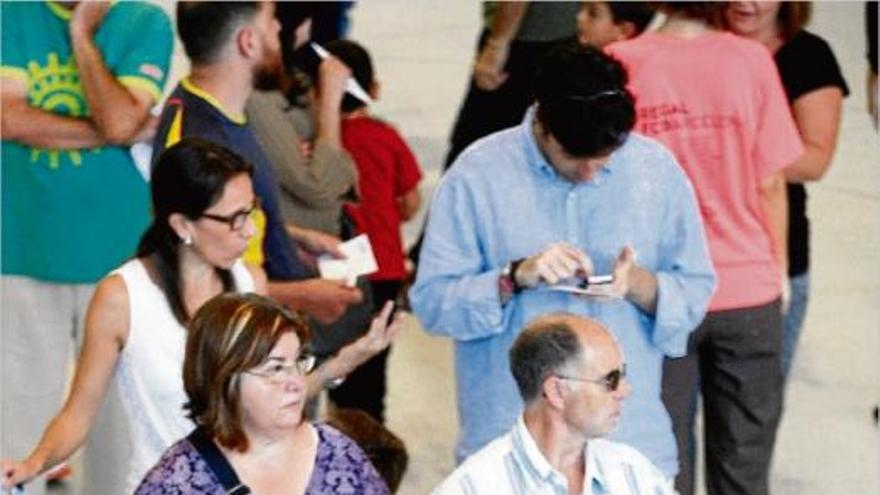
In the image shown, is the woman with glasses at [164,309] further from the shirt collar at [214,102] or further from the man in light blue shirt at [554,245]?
the shirt collar at [214,102]

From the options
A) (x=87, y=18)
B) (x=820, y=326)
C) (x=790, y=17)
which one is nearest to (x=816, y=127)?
(x=790, y=17)

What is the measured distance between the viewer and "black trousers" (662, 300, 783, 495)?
215 inches

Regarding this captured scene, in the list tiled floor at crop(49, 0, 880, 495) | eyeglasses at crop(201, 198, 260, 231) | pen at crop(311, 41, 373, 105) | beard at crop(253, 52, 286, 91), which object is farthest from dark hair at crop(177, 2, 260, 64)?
tiled floor at crop(49, 0, 880, 495)

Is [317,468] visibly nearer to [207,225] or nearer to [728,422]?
[207,225]

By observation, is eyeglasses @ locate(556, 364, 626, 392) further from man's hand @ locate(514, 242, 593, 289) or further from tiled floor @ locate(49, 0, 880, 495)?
tiled floor @ locate(49, 0, 880, 495)

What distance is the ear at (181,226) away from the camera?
4.78 metres

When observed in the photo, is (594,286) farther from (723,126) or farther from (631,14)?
(631,14)

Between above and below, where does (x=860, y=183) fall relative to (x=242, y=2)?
below

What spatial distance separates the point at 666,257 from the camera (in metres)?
4.94

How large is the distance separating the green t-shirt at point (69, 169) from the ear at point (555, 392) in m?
2.19

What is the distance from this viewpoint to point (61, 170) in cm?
602

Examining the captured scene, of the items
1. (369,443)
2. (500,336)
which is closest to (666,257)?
(500,336)

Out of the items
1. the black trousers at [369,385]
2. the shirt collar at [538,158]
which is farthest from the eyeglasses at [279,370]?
the black trousers at [369,385]

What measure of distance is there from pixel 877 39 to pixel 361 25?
21.7 ft
